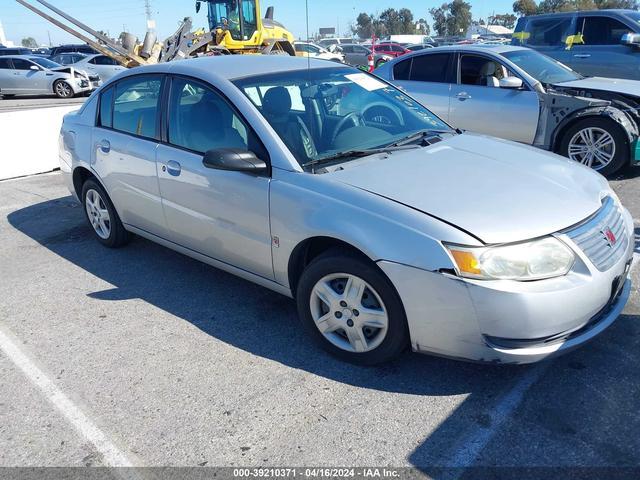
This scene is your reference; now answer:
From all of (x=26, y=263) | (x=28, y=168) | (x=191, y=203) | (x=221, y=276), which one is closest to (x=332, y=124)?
(x=191, y=203)

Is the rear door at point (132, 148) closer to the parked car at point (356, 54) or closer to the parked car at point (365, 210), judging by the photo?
the parked car at point (365, 210)

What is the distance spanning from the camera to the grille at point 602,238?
2.69 m

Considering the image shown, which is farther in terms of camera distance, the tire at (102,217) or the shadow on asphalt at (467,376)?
the tire at (102,217)

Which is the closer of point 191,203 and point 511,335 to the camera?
point 511,335

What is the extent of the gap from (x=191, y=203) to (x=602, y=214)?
250 cm

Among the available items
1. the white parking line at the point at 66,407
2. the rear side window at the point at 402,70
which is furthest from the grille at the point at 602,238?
the rear side window at the point at 402,70

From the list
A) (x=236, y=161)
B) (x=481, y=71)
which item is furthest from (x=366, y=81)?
(x=481, y=71)

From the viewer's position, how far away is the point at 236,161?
3.17 meters

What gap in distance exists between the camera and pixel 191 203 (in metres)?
3.71

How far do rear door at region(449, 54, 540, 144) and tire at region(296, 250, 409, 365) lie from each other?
4725 millimetres

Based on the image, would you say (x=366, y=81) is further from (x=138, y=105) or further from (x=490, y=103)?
(x=490, y=103)

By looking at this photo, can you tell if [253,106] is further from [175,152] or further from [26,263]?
[26,263]

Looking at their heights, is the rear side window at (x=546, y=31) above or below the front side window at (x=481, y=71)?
above

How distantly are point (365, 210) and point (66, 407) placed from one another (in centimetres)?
186
